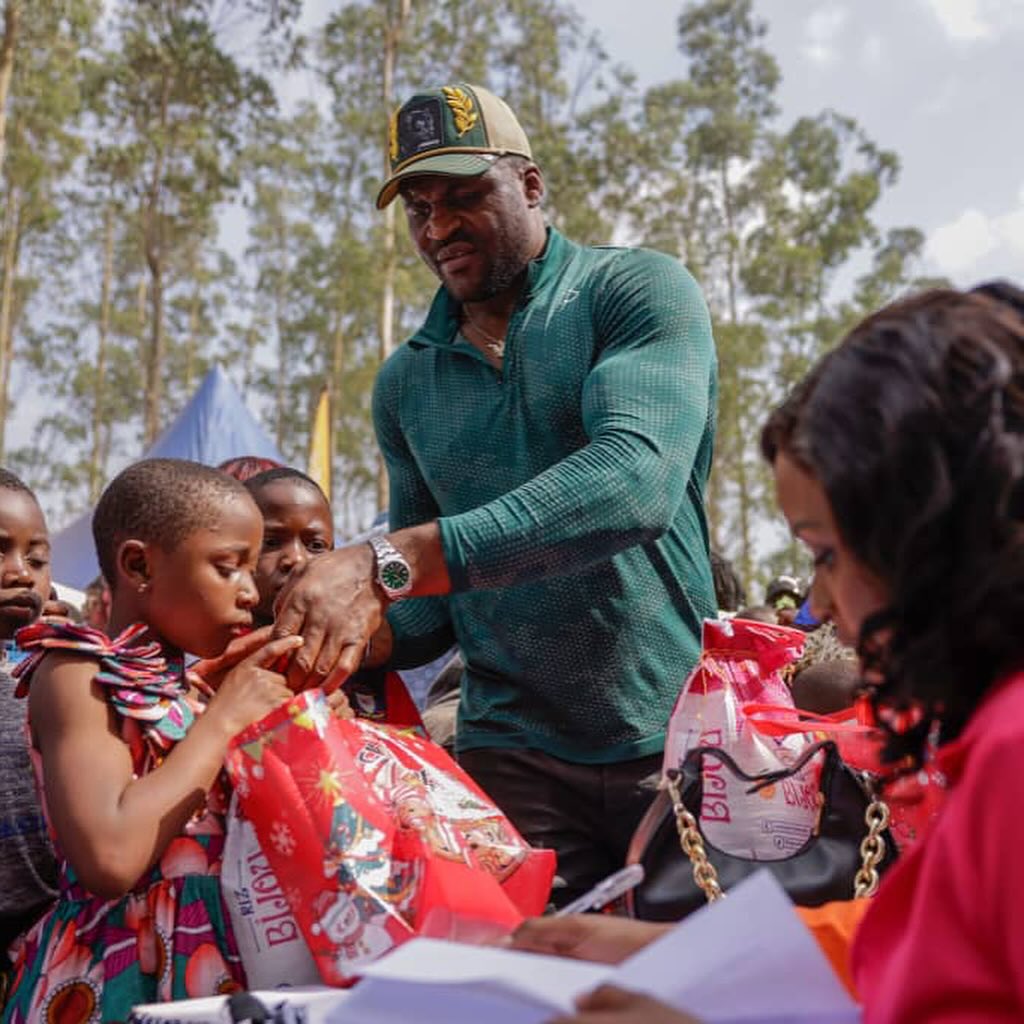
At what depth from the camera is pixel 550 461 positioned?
2385 mm

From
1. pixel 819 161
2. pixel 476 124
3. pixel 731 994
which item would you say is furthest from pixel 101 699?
pixel 819 161

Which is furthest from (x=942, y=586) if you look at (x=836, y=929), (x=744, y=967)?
(x=836, y=929)

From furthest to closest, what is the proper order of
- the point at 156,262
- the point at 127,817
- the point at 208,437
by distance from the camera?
the point at 156,262 < the point at 208,437 < the point at 127,817

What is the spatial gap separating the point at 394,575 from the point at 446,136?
42.5 inches

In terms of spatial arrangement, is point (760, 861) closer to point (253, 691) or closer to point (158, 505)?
point (253, 691)

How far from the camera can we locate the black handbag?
1988mm

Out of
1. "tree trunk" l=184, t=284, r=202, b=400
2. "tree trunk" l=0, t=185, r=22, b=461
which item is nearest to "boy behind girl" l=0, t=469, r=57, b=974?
"tree trunk" l=0, t=185, r=22, b=461

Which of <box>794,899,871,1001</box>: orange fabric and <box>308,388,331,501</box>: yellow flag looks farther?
<box>308,388,331,501</box>: yellow flag

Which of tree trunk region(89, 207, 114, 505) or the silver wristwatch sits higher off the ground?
tree trunk region(89, 207, 114, 505)

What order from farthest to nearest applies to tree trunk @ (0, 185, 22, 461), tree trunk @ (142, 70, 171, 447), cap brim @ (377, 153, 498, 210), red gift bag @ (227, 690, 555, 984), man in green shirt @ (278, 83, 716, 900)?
tree trunk @ (0, 185, 22, 461) < tree trunk @ (142, 70, 171, 447) < cap brim @ (377, 153, 498, 210) < man in green shirt @ (278, 83, 716, 900) < red gift bag @ (227, 690, 555, 984)

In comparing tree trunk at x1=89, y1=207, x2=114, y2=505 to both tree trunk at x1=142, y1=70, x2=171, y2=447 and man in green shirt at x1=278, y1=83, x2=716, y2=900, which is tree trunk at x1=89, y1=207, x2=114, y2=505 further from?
man in green shirt at x1=278, y1=83, x2=716, y2=900

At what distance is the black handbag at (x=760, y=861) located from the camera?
1988 mm

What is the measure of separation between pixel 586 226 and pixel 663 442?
19078mm

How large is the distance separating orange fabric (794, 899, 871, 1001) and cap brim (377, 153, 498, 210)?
1.65 meters
